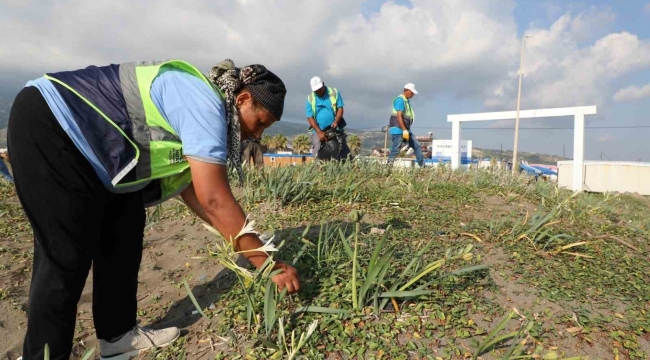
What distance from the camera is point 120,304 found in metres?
1.75

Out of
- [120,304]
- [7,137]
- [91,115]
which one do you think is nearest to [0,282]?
[120,304]

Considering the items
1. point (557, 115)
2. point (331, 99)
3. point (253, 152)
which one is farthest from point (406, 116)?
point (557, 115)

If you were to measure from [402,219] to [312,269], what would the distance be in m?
1.07

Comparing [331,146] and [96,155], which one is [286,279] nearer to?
[96,155]

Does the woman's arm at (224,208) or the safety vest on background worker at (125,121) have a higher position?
the safety vest on background worker at (125,121)

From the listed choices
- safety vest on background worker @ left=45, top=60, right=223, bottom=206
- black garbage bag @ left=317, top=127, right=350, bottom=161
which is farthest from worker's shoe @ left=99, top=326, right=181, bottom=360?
black garbage bag @ left=317, top=127, right=350, bottom=161

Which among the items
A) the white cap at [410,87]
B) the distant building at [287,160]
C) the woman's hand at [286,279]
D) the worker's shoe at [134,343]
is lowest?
the worker's shoe at [134,343]

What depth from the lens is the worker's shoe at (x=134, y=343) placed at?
1746 millimetres

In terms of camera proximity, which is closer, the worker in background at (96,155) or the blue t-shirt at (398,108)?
the worker in background at (96,155)

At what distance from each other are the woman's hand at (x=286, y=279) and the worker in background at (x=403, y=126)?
16.3 feet

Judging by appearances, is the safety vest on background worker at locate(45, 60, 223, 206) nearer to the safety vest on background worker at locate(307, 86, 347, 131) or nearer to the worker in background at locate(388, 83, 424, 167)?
the safety vest on background worker at locate(307, 86, 347, 131)

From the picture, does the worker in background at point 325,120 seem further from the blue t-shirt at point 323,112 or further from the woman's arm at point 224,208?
the woman's arm at point 224,208

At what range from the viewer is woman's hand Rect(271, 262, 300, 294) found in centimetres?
158

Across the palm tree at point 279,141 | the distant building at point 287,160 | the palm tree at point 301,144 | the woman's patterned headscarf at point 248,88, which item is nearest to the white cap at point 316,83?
the distant building at point 287,160
